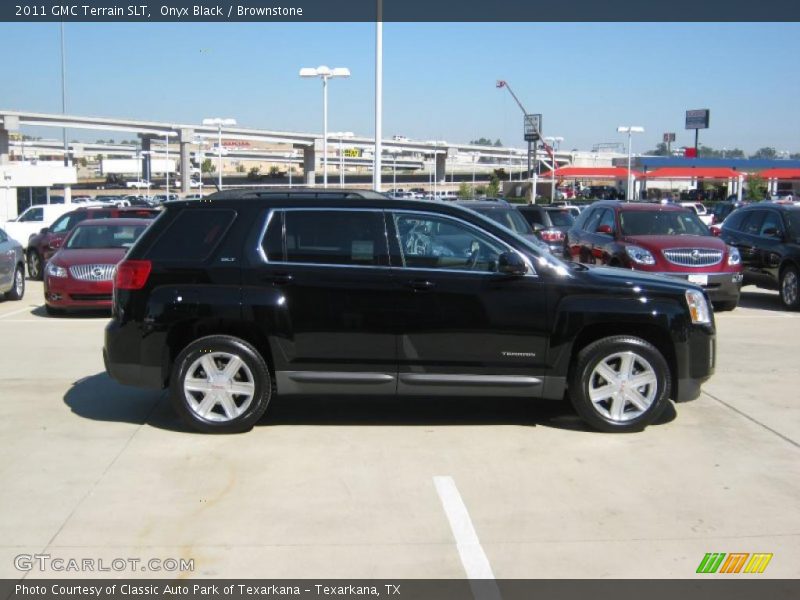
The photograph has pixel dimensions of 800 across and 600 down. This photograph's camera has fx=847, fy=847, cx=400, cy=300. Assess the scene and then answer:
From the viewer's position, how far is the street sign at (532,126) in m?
88.5

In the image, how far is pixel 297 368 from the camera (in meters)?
6.57

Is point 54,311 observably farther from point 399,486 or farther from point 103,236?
point 399,486

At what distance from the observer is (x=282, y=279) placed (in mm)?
6570

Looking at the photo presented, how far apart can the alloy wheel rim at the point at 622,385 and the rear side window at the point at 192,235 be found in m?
3.16

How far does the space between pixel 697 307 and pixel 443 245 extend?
210 centimetres

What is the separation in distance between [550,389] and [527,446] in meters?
0.52

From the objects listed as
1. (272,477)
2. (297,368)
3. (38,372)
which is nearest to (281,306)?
(297,368)

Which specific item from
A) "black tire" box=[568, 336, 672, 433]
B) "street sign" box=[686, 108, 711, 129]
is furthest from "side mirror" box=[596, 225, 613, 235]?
"street sign" box=[686, 108, 711, 129]

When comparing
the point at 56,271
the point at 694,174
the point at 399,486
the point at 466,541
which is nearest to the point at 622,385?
the point at 399,486

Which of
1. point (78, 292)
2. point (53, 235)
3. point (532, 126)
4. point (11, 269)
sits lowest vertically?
point (78, 292)

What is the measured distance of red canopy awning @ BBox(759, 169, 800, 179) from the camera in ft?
249

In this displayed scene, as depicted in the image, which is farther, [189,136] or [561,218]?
[189,136]

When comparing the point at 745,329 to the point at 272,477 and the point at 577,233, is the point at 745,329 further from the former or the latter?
the point at 272,477

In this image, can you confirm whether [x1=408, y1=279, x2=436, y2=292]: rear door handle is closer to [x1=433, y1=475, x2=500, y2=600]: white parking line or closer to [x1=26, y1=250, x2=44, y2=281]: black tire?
[x1=433, y1=475, x2=500, y2=600]: white parking line
